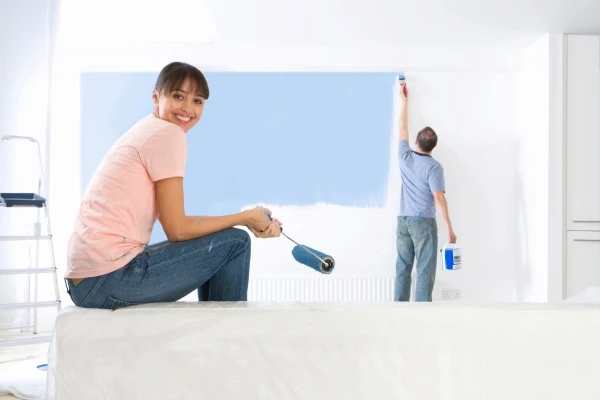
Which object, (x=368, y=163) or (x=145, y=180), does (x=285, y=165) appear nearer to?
(x=368, y=163)

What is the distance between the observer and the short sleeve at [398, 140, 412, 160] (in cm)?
461

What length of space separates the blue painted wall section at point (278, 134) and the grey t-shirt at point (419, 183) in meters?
0.30

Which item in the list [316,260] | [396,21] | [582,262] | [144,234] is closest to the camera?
[144,234]

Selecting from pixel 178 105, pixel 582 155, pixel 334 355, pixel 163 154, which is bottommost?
pixel 334 355

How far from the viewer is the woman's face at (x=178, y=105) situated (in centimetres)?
183

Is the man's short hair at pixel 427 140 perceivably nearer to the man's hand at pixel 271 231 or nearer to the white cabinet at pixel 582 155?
the white cabinet at pixel 582 155

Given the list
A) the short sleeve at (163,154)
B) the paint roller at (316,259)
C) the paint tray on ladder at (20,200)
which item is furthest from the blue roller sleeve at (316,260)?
the paint tray on ladder at (20,200)

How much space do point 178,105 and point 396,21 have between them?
2814 mm

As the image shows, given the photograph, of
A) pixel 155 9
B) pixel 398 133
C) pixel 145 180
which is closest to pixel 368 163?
pixel 398 133

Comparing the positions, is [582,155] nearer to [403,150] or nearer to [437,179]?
[437,179]

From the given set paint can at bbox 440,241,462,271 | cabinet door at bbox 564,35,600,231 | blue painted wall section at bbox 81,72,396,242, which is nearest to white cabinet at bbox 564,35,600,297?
cabinet door at bbox 564,35,600,231

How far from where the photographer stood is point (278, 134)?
4.87 m

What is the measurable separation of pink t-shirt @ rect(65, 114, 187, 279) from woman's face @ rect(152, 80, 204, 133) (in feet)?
0.34

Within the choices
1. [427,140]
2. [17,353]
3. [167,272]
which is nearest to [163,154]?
[167,272]
